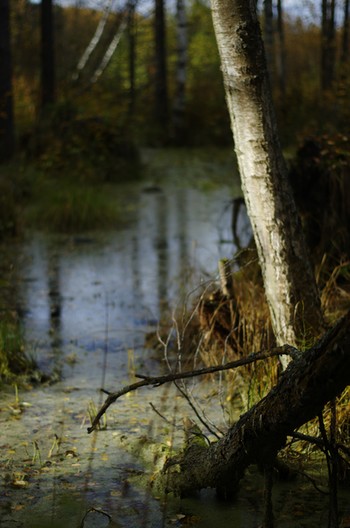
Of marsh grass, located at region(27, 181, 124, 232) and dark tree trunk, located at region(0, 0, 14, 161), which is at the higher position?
dark tree trunk, located at region(0, 0, 14, 161)

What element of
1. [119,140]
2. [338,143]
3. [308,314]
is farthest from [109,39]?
[308,314]

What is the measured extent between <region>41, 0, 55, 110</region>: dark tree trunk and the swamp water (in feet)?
11.4

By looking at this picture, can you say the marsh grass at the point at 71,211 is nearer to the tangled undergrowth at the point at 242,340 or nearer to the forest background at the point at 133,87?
the forest background at the point at 133,87

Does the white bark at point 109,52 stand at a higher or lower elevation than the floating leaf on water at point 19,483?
higher

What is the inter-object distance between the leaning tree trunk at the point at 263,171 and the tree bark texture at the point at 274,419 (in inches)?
33.8

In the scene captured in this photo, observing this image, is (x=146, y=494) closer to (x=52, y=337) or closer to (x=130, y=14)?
(x=52, y=337)

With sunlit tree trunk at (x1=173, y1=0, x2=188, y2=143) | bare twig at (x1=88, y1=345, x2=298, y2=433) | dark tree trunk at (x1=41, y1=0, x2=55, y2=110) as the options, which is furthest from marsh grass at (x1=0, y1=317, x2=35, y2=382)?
sunlit tree trunk at (x1=173, y1=0, x2=188, y2=143)

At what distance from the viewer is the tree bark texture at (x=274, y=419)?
2770mm

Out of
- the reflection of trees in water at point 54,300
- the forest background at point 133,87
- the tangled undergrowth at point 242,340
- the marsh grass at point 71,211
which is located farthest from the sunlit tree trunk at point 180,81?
the tangled undergrowth at point 242,340

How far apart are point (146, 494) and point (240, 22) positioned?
2.11 meters

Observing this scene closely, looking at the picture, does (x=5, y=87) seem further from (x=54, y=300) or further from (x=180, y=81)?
(x=54, y=300)

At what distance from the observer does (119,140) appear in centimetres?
1273

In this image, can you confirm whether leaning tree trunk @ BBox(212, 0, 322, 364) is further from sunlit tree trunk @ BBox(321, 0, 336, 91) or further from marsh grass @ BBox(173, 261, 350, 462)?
sunlit tree trunk @ BBox(321, 0, 336, 91)

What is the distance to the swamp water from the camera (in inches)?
141
